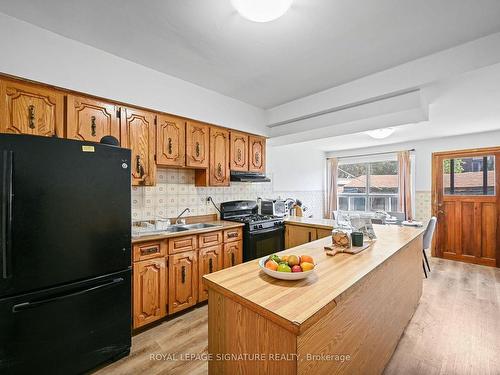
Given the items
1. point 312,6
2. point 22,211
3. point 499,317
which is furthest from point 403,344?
point 22,211

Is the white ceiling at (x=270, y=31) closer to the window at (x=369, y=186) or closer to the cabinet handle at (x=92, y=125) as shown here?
the cabinet handle at (x=92, y=125)

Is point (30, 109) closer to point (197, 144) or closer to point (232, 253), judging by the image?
point (197, 144)

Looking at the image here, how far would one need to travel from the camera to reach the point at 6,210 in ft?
4.44

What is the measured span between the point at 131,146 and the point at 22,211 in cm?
109

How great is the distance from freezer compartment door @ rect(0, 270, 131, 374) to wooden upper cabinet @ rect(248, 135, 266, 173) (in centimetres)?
229

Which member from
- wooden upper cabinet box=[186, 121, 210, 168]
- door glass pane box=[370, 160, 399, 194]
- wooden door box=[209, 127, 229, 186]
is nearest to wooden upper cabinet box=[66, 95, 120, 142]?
wooden upper cabinet box=[186, 121, 210, 168]

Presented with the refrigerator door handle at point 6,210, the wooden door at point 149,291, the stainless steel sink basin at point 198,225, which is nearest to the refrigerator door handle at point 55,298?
the refrigerator door handle at point 6,210

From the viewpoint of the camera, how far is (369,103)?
8.78 feet

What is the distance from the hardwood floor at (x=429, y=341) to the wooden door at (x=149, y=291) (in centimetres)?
16

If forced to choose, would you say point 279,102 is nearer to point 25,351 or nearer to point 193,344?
point 193,344

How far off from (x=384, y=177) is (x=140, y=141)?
532 cm

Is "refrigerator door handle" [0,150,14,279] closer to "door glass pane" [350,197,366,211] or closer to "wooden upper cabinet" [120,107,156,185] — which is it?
"wooden upper cabinet" [120,107,156,185]

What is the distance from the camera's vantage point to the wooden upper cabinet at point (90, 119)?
198cm

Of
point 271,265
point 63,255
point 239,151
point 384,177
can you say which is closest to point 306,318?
point 271,265
